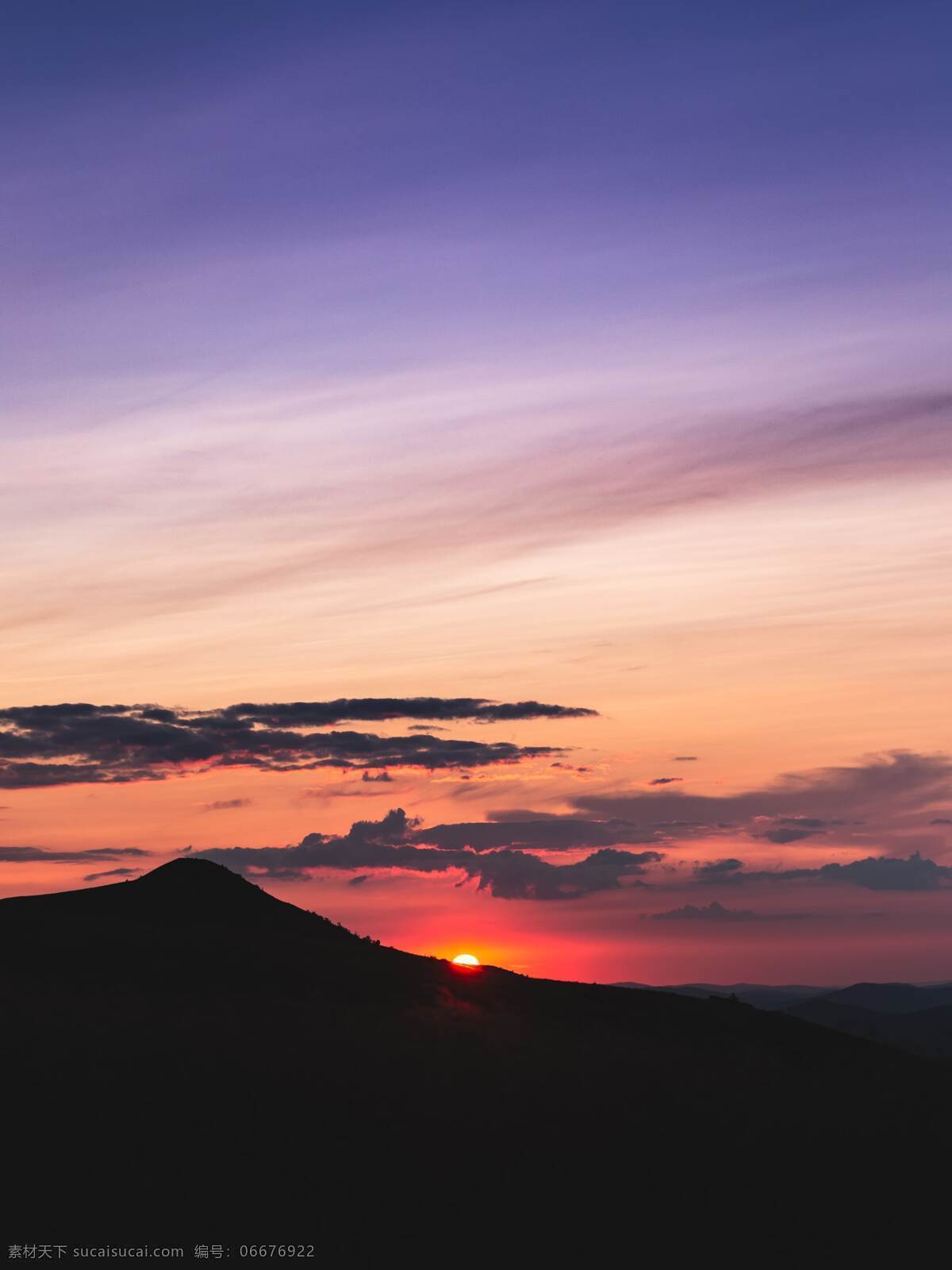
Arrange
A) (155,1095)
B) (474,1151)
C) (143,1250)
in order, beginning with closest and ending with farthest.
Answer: (143,1250) < (474,1151) < (155,1095)

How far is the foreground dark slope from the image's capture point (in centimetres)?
2330

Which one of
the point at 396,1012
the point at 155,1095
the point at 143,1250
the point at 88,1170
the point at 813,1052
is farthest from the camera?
→ the point at 813,1052

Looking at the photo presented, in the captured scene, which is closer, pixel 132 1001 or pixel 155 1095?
pixel 155 1095

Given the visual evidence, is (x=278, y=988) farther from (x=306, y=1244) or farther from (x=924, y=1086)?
(x=306, y=1244)

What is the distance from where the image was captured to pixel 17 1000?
34.0 m

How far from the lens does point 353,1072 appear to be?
91.2 ft

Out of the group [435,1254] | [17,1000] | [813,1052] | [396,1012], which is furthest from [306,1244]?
[813,1052]

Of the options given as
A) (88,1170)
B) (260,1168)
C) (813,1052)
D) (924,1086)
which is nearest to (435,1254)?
(260,1168)

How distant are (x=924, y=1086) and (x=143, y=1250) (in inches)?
940

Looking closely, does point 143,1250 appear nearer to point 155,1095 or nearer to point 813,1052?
point 155,1095

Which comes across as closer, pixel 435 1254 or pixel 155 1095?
pixel 435 1254

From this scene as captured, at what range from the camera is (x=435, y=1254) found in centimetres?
1958

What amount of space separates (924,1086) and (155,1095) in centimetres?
2125

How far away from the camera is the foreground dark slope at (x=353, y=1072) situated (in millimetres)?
23297
